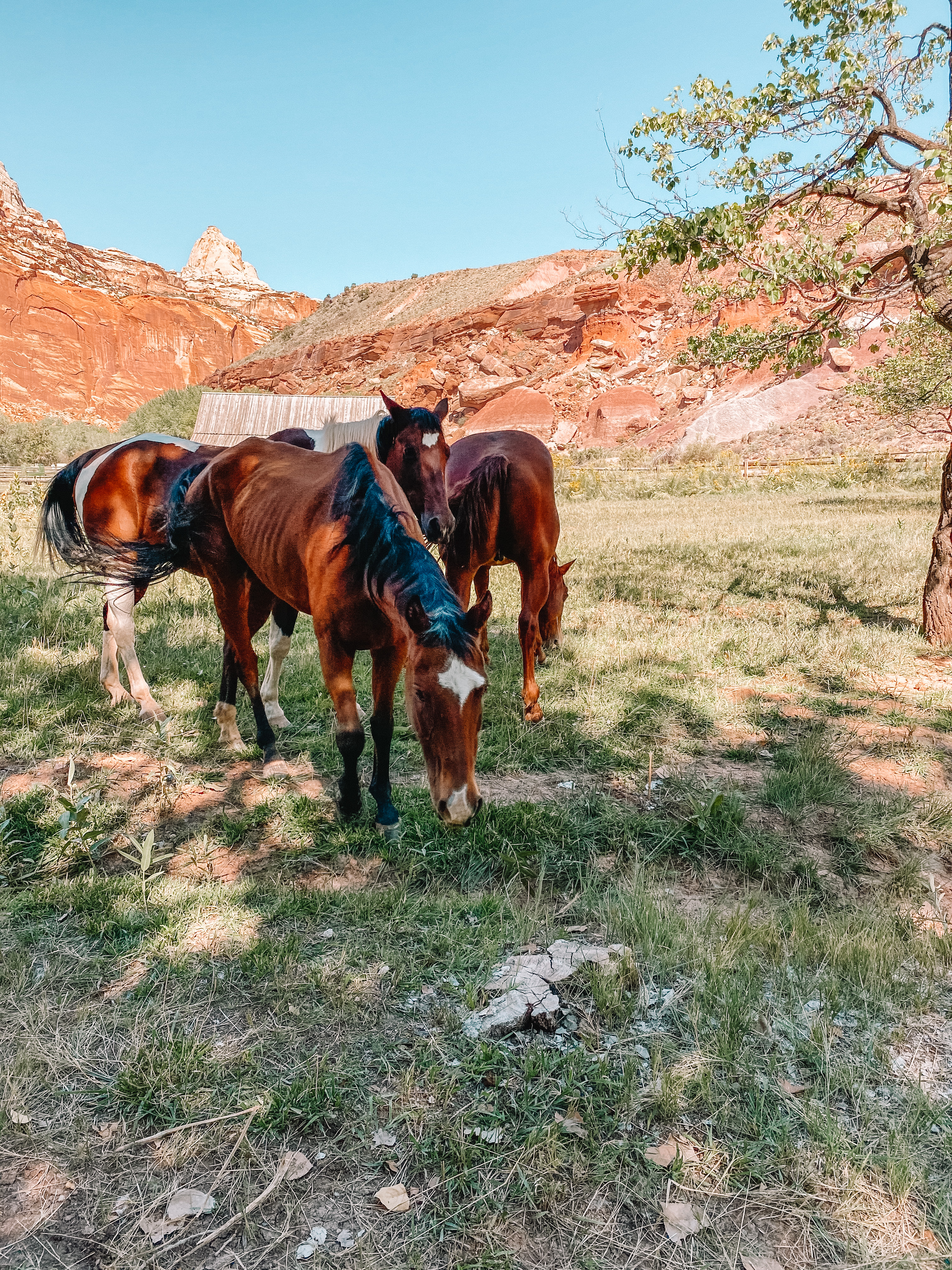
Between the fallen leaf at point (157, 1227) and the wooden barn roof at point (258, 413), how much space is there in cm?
3112

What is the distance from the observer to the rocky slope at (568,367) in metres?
39.5

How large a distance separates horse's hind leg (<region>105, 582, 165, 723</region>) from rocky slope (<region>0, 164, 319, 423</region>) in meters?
76.2

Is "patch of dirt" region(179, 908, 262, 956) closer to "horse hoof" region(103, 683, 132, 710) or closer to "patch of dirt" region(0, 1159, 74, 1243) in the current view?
"patch of dirt" region(0, 1159, 74, 1243)

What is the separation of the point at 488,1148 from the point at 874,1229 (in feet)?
3.29

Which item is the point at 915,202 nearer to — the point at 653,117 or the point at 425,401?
the point at 653,117

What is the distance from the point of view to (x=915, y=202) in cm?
621

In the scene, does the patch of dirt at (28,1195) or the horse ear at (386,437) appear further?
the horse ear at (386,437)

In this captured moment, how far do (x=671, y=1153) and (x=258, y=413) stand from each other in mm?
34655

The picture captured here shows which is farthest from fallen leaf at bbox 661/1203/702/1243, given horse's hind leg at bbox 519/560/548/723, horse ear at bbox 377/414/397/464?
horse ear at bbox 377/414/397/464

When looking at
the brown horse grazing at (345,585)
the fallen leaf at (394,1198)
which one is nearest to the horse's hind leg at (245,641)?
the brown horse grazing at (345,585)

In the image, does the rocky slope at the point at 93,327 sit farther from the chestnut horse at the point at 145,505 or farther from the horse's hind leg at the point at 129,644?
the horse's hind leg at the point at 129,644

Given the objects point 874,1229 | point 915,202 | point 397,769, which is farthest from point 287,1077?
point 915,202

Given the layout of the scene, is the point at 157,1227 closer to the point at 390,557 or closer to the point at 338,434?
the point at 390,557

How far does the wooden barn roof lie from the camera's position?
1233 inches
